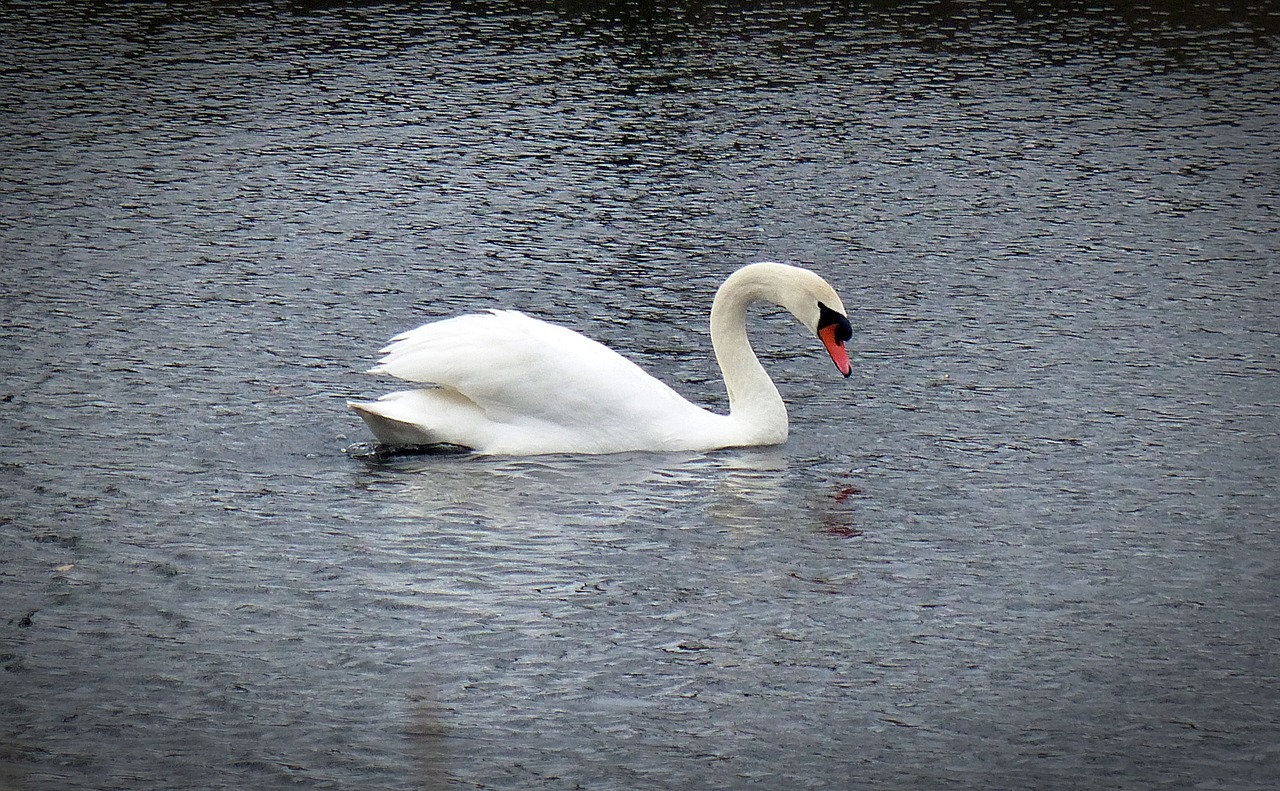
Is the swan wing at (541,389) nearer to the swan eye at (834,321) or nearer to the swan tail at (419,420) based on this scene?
the swan tail at (419,420)

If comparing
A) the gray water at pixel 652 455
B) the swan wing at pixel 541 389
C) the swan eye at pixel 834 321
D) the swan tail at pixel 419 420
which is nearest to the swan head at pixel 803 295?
the swan eye at pixel 834 321

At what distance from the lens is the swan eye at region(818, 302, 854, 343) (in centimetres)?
779

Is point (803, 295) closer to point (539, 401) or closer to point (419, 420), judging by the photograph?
point (539, 401)

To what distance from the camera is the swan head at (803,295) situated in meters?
7.80

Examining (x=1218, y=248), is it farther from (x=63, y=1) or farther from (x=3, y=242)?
(x=63, y=1)

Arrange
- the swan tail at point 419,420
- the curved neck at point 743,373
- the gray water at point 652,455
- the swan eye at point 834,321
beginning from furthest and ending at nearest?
the swan eye at point 834,321
the curved neck at point 743,373
the swan tail at point 419,420
the gray water at point 652,455

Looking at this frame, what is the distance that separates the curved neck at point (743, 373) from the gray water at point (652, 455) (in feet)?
0.45

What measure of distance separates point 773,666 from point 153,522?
252cm

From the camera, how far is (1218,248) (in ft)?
34.4

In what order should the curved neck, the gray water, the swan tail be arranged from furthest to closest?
the curved neck → the swan tail → the gray water

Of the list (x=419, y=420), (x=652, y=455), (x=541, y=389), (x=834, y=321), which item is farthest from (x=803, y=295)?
(x=419, y=420)

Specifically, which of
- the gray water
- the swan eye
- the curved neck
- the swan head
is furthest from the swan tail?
the swan eye

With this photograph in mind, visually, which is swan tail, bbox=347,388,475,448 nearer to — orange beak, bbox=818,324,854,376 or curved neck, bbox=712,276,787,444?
curved neck, bbox=712,276,787,444

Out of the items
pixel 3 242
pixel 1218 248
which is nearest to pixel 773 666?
pixel 1218 248
